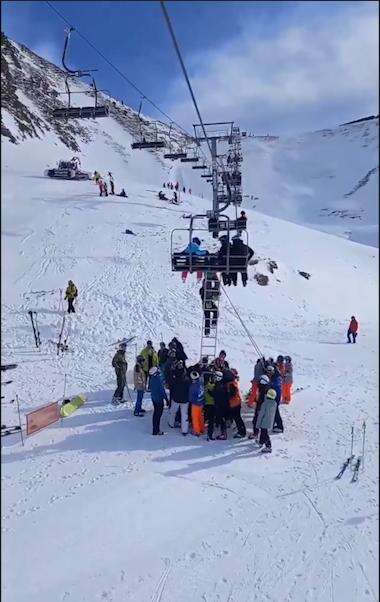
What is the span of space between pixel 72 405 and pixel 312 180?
2627 inches

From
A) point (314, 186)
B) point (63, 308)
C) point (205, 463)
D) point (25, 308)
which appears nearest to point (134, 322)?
point (63, 308)

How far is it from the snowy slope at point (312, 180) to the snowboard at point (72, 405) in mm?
27103

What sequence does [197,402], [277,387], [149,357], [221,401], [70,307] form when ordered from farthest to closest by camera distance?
[70,307], [149,357], [277,387], [197,402], [221,401]

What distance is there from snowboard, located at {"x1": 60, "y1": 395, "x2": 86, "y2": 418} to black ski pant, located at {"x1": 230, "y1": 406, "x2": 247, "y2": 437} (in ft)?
10.2

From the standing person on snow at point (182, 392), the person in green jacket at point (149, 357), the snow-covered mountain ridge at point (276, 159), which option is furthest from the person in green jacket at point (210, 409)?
the snow-covered mountain ridge at point (276, 159)

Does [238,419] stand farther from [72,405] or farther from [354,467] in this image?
[72,405]

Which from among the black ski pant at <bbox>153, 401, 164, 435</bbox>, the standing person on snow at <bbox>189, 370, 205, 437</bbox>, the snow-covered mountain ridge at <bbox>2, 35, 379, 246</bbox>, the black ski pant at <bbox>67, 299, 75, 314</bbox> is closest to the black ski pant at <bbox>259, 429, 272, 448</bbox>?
the standing person on snow at <bbox>189, 370, 205, 437</bbox>

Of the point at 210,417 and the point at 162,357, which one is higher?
the point at 162,357

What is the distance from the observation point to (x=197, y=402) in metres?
8.94

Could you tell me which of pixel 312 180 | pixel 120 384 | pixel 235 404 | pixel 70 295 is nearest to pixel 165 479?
pixel 235 404

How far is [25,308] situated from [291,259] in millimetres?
14364

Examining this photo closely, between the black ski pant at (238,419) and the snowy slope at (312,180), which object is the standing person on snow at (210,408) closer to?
the black ski pant at (238,419)

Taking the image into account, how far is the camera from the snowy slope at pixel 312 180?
161 feet

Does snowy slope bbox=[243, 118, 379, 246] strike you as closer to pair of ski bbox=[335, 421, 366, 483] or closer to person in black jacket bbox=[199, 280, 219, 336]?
person in black jacket bbox=[199, 280, 219, 336]
